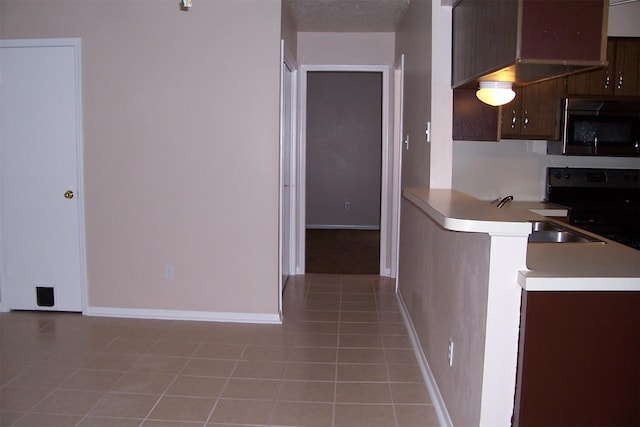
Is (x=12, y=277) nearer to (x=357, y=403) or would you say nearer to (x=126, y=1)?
(x=126, y=1)

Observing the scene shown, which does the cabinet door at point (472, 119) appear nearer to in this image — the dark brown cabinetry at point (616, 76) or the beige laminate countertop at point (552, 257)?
the beige laminate countertop at point (552, 257)

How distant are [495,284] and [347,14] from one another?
3.32 meters

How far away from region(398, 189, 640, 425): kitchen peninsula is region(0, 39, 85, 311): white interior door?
2872mm

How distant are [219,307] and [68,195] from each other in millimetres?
1454

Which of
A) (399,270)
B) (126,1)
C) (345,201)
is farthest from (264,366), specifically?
(345,201)

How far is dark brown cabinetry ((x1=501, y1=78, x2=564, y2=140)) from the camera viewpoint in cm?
416

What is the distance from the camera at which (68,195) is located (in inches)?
162

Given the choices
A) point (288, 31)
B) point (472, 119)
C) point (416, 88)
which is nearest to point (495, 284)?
point (472, 119)

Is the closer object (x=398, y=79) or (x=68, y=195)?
(x=68, y=195)

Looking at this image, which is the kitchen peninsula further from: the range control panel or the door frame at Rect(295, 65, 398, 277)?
the door frame at Rect(295, 65, 398, 277)

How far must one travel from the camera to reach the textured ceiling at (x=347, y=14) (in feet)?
13.8

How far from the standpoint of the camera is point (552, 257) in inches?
84.7

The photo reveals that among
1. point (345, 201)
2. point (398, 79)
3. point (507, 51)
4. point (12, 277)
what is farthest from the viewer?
point (345, 201)

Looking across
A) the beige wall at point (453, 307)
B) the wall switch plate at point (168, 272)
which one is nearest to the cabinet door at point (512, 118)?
the beige wall at point (453, 307)
